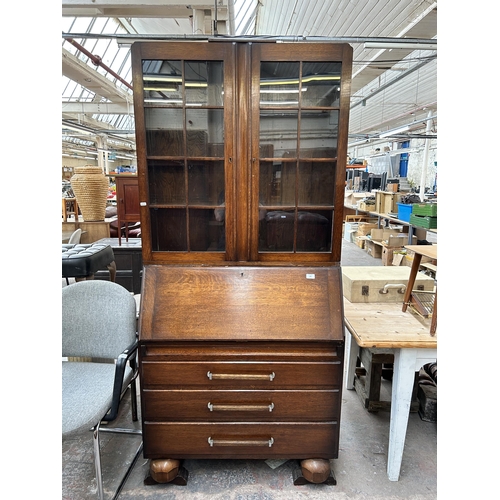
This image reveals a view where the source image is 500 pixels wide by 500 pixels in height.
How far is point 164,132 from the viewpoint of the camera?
1.60m

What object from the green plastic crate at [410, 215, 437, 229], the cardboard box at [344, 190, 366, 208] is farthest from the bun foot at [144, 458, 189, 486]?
the cardboard box at [344, 190, 366, 208]

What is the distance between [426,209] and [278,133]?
3.95 m

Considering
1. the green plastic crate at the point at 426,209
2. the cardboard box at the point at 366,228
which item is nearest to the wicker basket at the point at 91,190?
the green plastic crate at the point at 426,209

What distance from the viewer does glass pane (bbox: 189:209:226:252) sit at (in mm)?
1656

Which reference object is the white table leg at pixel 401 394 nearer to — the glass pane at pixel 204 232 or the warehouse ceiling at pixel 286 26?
the glass pane at pixel 204 232

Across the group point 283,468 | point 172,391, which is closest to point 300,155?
point 172,391

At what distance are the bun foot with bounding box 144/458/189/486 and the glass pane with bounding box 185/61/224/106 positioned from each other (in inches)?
67.2

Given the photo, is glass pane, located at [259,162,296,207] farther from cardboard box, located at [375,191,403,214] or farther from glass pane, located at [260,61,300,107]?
cardboard box, located at [375,191,403,214]

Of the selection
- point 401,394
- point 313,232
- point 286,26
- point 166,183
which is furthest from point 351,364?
point 286,26

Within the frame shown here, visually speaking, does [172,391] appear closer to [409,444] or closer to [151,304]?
[151,304]

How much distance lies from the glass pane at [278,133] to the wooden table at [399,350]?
93cm

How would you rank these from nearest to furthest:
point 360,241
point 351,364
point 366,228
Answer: point 351,364 < point 360,241 < point 366,228

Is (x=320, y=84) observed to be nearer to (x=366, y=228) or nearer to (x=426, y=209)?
(x=426, y=209)

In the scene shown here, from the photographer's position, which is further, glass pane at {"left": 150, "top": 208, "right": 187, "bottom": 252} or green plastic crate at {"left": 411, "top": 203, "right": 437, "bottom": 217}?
green plastic crate at {"left": 411, "top": 203, "right": 437, "bottom": 217}
